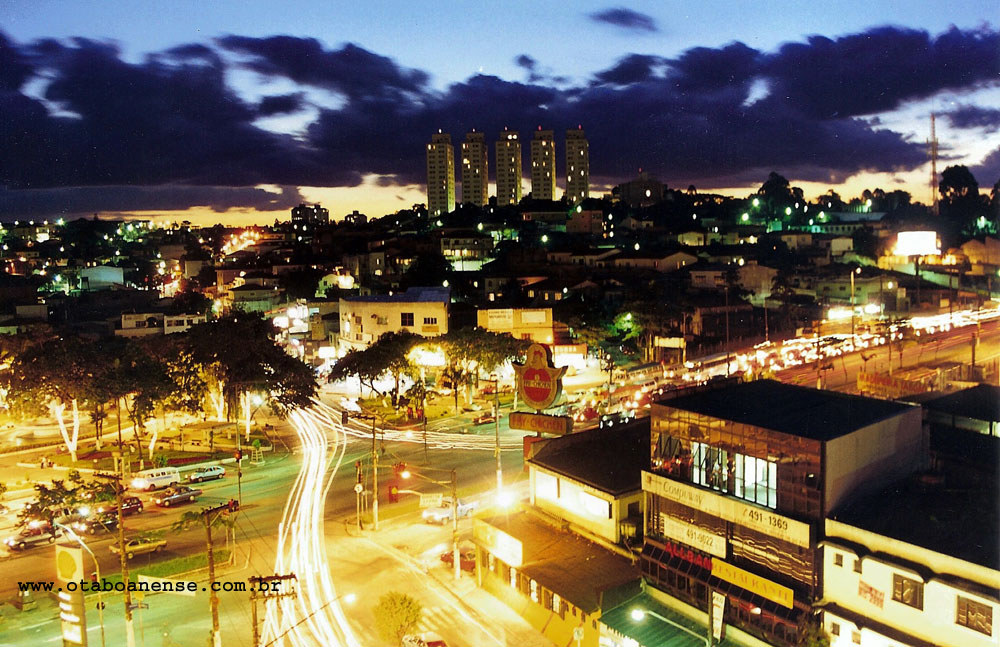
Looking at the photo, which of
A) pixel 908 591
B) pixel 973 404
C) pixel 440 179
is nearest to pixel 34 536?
pixel 908 591

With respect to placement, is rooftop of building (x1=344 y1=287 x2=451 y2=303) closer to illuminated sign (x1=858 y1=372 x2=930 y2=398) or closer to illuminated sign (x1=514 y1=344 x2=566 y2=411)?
illuminated sign (x1=514 y1=344 x2=566 y2=411)

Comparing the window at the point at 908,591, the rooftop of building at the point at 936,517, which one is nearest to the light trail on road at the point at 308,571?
the window at the point at 908,591

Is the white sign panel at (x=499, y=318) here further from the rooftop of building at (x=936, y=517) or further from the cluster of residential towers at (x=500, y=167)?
the cluster of residential towers at (x=500, y=167)

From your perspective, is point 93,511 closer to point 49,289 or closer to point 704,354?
point 704,354

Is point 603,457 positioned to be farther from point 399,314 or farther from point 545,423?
point 399,314

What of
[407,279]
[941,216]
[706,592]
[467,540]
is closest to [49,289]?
[407,279]

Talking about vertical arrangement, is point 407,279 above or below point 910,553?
above
